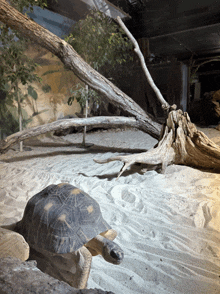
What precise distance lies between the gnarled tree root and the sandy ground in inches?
9.2

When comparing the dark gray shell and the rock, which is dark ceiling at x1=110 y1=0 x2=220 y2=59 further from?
the rock

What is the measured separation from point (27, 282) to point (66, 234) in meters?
0.74

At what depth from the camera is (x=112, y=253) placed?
151 centimetres

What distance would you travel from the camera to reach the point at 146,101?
36.4ft

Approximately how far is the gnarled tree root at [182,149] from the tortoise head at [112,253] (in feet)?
6.95

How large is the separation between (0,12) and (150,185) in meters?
4.08

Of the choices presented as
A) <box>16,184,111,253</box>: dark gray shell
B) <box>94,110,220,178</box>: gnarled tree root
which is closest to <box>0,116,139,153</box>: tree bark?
<box>94,110,220,178</box>: gnarled tree root

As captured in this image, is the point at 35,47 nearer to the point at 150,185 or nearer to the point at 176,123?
the point at 176,123

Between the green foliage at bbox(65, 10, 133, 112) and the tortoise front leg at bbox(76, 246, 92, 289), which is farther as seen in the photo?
the green foliage at bbox(65, 10, 133, 112)

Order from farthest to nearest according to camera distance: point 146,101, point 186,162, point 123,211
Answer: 1. point 146,101
2. point 186,162
3. point 123,211

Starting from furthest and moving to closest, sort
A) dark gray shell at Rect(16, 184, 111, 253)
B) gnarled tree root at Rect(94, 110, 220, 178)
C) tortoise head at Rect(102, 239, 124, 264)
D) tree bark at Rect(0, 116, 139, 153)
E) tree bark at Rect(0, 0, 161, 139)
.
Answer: tree bark at Rect(0, 116, 139, 153) → tree bark at Rect(0, 0, 161, 139) → gnarled tree root at Rect(94, 110, 220, 178) → dark gray shell at Rect(16, 184, 111, 253) → tortoise head at Rect(102, 239, 124, 264)

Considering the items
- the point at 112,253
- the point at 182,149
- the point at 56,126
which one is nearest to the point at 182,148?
the point at 182,149

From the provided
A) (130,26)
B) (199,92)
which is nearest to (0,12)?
(130,26)

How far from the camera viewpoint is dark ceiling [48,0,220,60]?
794 cm
